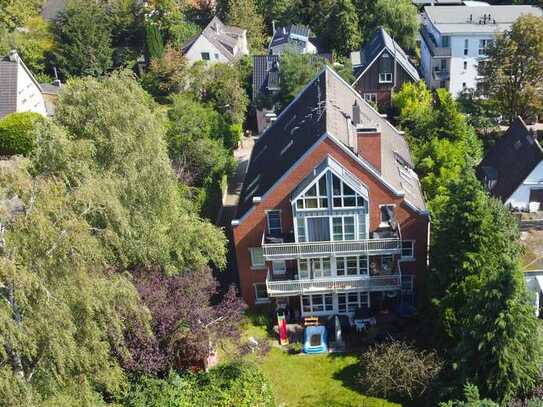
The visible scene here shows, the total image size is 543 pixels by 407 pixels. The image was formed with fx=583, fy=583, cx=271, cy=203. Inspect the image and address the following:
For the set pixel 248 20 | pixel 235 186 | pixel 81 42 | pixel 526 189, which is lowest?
pixel 526 189

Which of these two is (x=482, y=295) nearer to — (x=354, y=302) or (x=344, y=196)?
(x=344, y=196)

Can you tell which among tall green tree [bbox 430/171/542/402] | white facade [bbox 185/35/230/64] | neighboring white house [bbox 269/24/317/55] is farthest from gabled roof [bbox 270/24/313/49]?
tall green tree [bbox 430/171/542/402]

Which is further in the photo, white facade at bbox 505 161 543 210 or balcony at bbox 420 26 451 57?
balcony at bbox 420 26 451 57

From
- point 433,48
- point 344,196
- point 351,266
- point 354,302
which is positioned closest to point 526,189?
point 351,266

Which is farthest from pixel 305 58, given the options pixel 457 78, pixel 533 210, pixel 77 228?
pixel 77 228

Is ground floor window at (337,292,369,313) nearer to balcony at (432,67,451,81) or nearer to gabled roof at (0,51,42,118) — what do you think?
balcony at (432,67,451,81)

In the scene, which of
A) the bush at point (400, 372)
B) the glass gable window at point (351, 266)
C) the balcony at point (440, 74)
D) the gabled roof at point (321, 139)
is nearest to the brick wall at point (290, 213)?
the gabled roof at point (321, 139)

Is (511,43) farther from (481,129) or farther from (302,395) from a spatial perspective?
(302,395)
